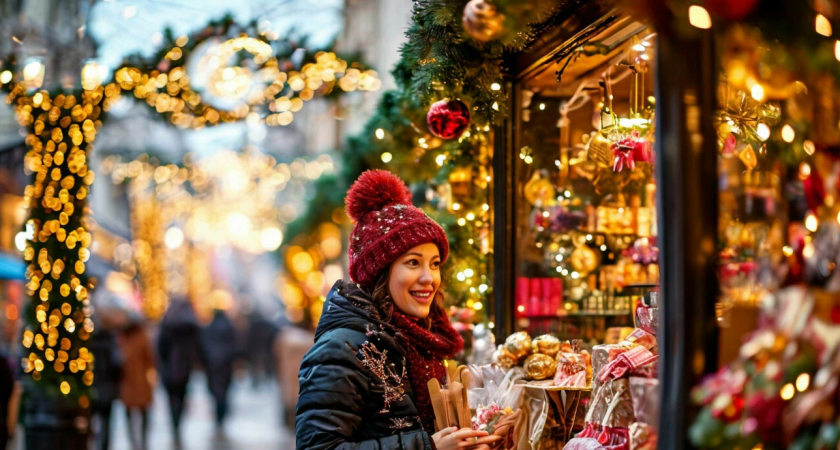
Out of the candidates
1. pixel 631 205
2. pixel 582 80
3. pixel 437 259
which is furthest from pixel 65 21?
pixel 437 259

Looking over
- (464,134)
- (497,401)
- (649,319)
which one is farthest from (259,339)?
(649,319)

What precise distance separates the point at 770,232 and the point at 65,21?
777 cm

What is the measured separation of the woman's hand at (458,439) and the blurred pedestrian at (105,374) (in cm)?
837

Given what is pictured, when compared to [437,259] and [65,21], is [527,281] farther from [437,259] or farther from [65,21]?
[65,21]

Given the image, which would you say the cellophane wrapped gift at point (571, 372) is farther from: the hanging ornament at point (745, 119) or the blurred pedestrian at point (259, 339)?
the blurred pedestrian at point (259, 339)

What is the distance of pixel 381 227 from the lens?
11.2 ft

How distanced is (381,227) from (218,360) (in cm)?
1088

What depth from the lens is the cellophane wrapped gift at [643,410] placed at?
8.18 feet

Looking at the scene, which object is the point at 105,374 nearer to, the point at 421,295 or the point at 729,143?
the point at 421,295

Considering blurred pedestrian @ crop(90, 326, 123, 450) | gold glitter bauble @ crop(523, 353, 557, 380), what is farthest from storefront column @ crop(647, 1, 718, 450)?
blurred pedestrian @ crop(90, 326, 123, 450)

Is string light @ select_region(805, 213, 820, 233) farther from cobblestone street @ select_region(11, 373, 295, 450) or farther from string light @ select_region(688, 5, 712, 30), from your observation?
cobblestone street @ select_region(11, 373, 295, 450)

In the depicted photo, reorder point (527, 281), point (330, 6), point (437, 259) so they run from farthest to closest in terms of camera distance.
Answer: point (330, 6)
point (527, 281)
point (437, 259)

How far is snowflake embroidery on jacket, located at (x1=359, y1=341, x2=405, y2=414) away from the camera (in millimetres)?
3162

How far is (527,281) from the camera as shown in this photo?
5.75 m
